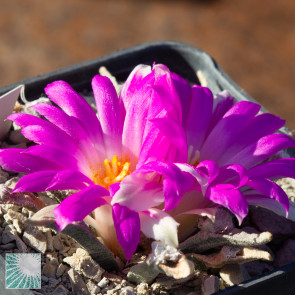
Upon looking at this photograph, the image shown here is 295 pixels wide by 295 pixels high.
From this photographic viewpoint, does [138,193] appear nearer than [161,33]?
Yes

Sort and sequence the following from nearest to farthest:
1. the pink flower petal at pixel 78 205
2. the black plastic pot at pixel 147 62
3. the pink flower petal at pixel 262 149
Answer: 1. the pink flower petal at pixel 78 205
2. the pink flower petal at pixel 262 149
3. the black plastic pot at pixel 147 62

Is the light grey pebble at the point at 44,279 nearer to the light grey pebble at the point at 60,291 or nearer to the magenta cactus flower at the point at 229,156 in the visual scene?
the light grey pebble at the point at 60,291

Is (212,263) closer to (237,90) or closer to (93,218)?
(93,218)

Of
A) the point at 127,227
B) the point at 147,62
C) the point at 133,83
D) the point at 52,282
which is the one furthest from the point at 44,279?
the point at 147,62

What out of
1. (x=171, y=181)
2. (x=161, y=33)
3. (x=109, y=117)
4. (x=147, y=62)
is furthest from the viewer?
(x=161, y=33)

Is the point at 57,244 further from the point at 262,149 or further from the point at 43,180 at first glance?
the point at 262,149

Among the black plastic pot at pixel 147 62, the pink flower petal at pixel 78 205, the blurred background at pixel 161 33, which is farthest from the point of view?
the blurred background at pixel 161 33

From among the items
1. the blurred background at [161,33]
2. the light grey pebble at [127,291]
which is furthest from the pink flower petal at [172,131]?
the blurred background at [161,33]
